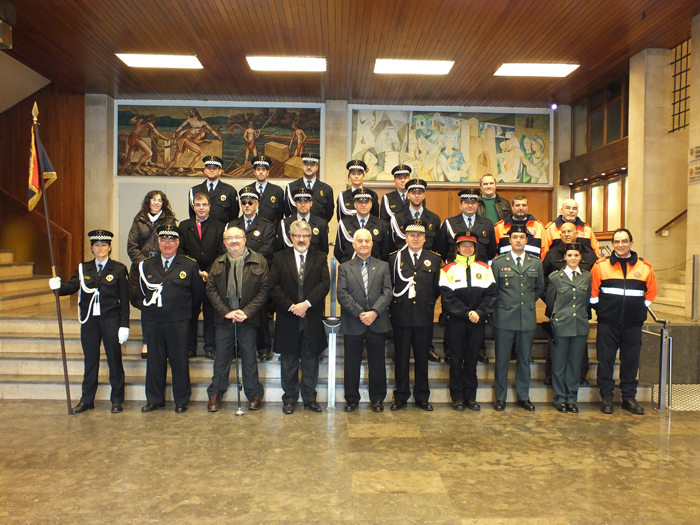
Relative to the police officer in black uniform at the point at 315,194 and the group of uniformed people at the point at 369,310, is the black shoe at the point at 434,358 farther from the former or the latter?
the police officer in black uniform at the point at 315,194

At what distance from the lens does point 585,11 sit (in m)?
7.10

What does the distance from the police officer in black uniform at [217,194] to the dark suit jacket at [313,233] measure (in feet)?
2.41

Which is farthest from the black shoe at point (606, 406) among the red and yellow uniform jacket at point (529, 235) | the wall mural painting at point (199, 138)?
the wall mural painting at point (199, 138)

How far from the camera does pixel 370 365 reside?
517 cm

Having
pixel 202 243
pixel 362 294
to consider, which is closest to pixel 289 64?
pixel 202 243

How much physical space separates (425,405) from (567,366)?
59.8 inches

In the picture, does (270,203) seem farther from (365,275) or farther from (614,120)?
(614,120)

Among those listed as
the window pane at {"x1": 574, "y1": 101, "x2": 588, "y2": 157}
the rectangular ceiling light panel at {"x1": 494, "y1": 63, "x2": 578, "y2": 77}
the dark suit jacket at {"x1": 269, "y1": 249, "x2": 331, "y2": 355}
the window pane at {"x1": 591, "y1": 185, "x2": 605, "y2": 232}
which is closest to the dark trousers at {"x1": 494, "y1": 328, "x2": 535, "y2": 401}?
the dark suit jacket at {"x1": 269, "y1": 249, "x2": 331, "y2": 355}

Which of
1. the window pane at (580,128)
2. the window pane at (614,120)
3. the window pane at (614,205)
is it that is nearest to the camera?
the window pane at (614,120)

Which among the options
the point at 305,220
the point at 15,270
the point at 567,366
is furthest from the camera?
the point at 15,270

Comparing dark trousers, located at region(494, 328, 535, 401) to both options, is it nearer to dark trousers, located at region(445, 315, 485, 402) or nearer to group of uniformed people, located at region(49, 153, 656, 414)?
group of uniformed people, located at region(49, 153, 656, 414)

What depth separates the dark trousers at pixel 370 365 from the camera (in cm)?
512

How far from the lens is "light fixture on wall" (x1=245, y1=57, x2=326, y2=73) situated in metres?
8.89

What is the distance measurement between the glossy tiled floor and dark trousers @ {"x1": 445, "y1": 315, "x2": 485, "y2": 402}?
264 mm
